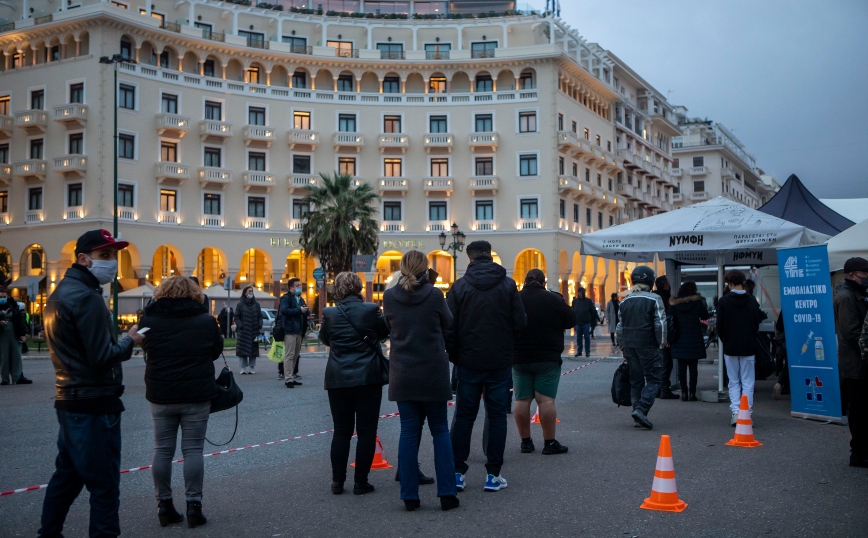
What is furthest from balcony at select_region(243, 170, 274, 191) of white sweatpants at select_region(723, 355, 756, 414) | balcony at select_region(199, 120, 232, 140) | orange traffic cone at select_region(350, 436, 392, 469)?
orange traffic cone at select_region(350, 436, 392, 469)

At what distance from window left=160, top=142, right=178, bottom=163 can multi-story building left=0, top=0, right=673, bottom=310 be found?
0.09 meters

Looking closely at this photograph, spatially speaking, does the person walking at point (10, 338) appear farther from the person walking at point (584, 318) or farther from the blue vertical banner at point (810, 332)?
the person walking at point (584, 318)

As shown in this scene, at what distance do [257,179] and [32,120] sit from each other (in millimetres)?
12190

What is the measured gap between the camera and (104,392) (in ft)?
16.1

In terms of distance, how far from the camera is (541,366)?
8273mm

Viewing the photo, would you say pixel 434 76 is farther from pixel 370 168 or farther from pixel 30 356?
pixel 30 356

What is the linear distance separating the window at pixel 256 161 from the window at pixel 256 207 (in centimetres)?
171

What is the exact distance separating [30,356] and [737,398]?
2394cm

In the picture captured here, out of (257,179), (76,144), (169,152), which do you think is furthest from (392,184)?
(76,144)

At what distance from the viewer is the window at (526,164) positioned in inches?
1998

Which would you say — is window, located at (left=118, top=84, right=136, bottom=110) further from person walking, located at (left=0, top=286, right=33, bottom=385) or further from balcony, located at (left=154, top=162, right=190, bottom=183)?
person walking, located at (left=0, top=286, right=33, bottom=385)

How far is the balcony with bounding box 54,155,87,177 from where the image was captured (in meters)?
43.2

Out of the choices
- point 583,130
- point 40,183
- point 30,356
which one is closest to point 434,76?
point 583,130

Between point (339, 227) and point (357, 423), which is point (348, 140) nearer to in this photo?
point (339, 227)
